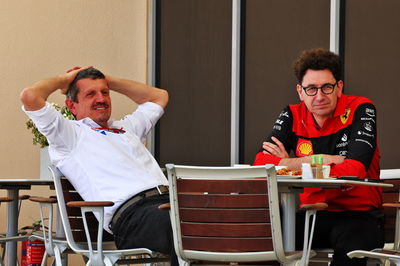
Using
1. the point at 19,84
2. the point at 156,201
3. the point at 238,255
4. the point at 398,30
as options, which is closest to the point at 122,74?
the point at 19,84

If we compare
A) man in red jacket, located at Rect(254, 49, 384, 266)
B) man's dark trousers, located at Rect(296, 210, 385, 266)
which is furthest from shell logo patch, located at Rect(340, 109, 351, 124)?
man's dark trousers, located at Rect(296, 210, 385, 266)

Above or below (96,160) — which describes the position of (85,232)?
below

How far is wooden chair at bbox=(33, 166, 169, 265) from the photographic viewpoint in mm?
3336

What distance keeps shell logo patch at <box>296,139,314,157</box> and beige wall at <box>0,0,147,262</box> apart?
3.44m

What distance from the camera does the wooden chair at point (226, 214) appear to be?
109 inches

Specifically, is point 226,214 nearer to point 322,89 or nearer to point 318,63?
point 322,89

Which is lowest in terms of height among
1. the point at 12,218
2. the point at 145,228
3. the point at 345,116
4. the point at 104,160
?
the point at 12,218

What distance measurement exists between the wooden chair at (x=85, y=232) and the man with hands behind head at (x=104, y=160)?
0.07 metres

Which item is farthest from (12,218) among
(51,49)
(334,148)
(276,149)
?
(51,49)

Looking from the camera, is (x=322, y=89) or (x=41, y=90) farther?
(x=41, y=90)

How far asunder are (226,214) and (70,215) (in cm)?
118

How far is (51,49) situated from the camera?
6785 mm

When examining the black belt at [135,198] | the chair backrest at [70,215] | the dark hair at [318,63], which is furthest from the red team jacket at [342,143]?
the chair backrest at [70,215]

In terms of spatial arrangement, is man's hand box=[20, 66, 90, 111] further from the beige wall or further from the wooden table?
the beige wall
